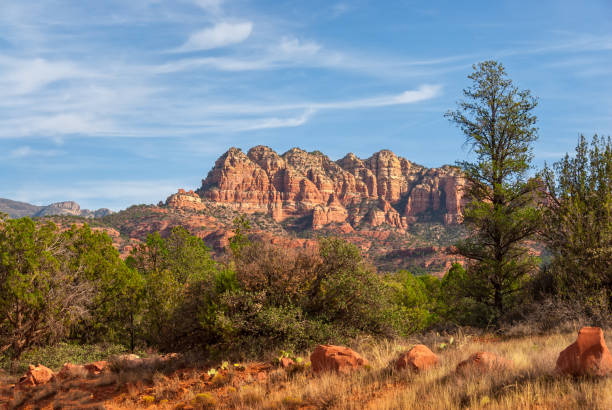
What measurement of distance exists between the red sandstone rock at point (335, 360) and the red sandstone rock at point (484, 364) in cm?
215

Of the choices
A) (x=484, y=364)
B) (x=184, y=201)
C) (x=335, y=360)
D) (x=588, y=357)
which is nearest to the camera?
(x=588, y=357)

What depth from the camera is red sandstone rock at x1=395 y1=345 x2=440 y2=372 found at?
7.33 meters

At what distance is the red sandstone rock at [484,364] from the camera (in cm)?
655

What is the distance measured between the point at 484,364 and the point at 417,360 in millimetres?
1209

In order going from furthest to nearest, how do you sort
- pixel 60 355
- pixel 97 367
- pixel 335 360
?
pixel 60 355 → pixel 97 367 → pixel 335 360

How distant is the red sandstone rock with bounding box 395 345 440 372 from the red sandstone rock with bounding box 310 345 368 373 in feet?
2.96

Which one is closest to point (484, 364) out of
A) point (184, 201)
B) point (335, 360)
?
point (335, 360)

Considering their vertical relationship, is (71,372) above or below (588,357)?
below

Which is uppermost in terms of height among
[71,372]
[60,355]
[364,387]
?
[364,387]

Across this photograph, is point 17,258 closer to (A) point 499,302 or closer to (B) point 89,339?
(B) point 89,339

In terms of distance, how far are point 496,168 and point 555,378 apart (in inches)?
423

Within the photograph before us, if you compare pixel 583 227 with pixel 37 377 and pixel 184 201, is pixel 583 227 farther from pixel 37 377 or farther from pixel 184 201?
pixel 184 201

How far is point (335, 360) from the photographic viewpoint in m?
8.19

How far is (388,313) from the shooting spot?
11961mm
